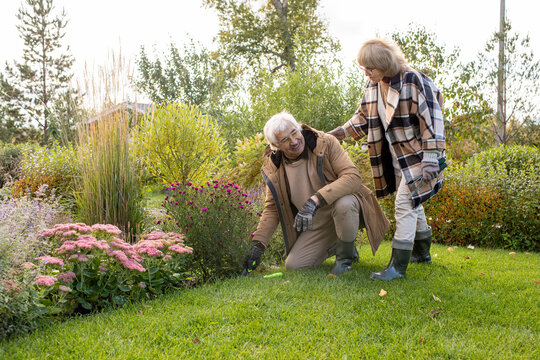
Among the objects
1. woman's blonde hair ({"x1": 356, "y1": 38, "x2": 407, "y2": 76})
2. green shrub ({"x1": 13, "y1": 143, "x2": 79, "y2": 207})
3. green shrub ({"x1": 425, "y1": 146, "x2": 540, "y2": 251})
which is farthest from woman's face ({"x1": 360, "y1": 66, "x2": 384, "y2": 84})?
green shrub ({"x1": 13, "y1": 143, "x2": 79, "y2": 207})

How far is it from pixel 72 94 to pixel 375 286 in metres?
3.31

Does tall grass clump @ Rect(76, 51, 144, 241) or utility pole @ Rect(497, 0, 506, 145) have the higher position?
utility pole @ Rect(497, 0, 506, 145)

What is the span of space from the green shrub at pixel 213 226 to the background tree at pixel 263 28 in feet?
58.4

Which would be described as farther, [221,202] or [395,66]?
[221,202]

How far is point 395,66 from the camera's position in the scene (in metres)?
3.16

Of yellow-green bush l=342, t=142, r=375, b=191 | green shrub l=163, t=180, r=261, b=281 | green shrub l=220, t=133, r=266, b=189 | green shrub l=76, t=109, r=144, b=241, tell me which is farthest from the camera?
green shrub l=220, t=133, r=266, b=189

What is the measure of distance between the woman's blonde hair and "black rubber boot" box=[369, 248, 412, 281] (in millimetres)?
1393

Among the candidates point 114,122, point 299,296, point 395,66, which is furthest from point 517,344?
point 114,122

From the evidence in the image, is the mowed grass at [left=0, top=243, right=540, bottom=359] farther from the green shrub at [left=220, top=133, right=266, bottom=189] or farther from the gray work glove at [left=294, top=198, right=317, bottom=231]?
the green shrub at [left=220, top=133, right=266, bottom=189]

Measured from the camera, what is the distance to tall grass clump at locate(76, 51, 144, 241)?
3842mm

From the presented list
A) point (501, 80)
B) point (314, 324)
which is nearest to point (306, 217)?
point (314, 324)

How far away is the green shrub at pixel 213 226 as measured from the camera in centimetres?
345

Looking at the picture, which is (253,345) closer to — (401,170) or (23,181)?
(401,170)

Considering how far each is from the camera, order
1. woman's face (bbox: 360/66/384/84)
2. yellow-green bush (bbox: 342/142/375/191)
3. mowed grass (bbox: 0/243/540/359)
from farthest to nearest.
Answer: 1. yellow-green bush (bbox: 342/142/375/191)
2. woman's face (bbox: 360/66/384/84)
3. mowed grass (bbox: 0/243/540/359)
